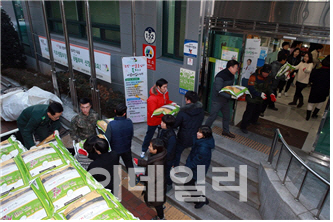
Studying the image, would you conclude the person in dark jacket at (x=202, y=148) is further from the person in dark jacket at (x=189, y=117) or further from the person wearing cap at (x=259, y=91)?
the person wearing cap at (x=259, y=91)

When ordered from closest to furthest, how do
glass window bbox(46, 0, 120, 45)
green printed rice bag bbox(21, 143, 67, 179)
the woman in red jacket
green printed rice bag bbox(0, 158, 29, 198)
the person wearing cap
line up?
green printed rice bag bbox(0, 158, 29, 198), green printed rice bag bbox(21, 143, 67, 179), the woman in red jacket, the person wearing cap, glass window bbox(46, 0, 120, 45)

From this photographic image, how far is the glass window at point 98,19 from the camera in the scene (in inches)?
305

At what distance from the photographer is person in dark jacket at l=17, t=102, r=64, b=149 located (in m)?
4.19

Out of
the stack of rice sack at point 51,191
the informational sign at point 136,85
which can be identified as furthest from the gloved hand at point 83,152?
the informational sign at point 136,85

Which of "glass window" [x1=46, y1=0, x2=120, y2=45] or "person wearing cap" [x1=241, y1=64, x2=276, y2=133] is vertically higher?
"glass window" [x1=46, y1=0, x2=120, y2=45]

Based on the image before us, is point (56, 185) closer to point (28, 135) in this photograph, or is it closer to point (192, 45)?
point (28, 135)

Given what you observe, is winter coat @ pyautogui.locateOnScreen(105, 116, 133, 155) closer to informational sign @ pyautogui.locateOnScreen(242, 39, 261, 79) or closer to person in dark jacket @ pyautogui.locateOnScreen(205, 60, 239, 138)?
person in dark jacket @ pyautogui.locateOnScreen(205, 60, 239, 138)

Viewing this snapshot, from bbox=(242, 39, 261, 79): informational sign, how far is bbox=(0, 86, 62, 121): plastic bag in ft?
19.1

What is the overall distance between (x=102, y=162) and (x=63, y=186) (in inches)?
23.4

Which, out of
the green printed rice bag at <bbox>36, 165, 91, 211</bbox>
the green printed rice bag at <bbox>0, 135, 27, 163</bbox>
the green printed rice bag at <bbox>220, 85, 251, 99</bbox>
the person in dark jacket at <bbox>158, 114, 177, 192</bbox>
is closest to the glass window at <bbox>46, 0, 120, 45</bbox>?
the green printed rice bag at <bbox>220, 85, 251, 99</bbox>

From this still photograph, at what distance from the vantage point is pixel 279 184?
12.6ft

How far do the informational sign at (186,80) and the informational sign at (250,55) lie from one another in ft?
4.87

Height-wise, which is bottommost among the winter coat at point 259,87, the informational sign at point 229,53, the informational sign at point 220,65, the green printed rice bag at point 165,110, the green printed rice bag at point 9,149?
the green printed rice bag at point 9,149

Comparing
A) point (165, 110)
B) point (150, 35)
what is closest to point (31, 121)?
point (165, 110)
